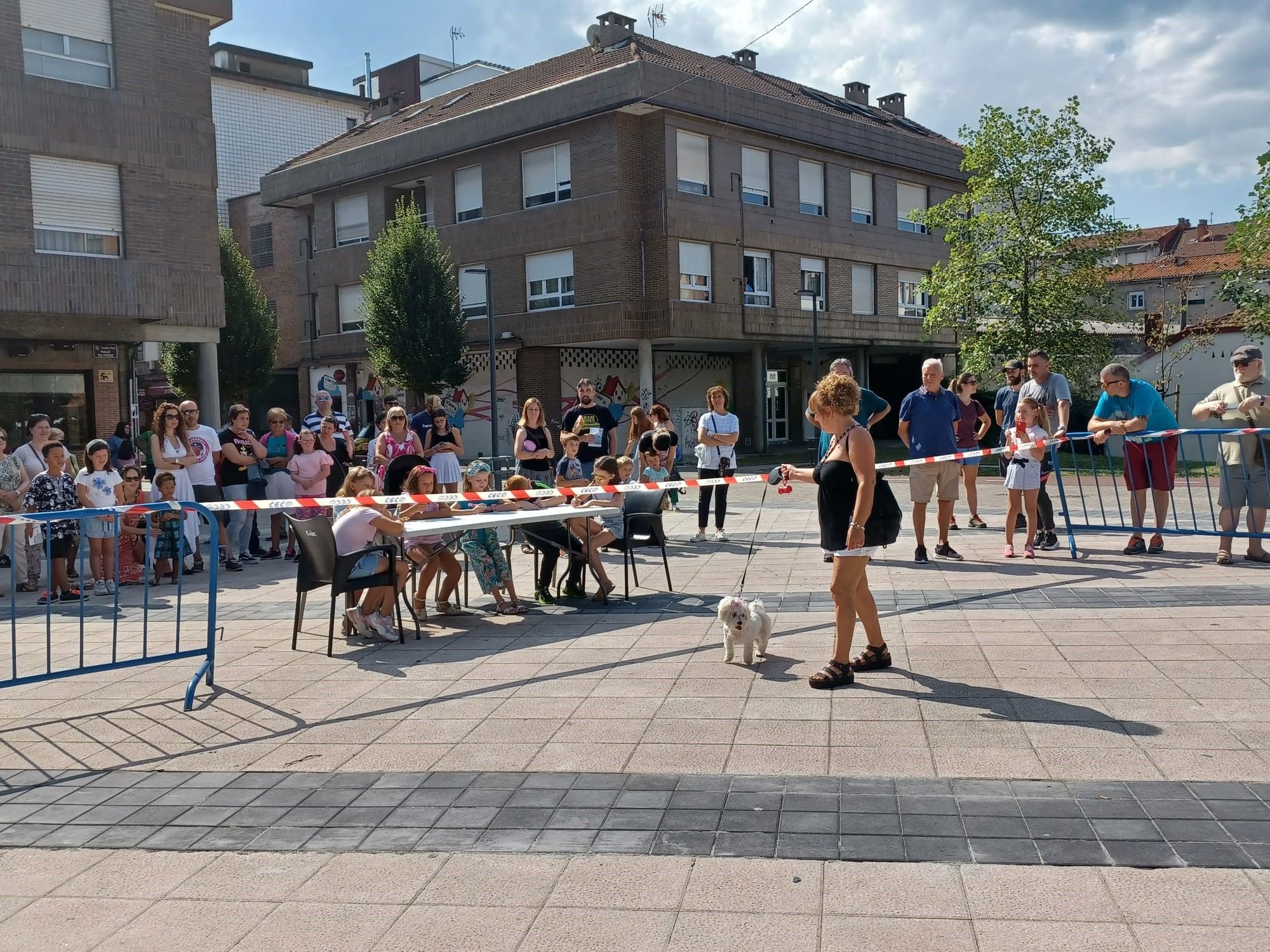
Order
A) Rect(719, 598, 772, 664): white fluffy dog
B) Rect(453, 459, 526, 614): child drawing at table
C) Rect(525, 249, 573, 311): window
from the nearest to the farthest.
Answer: Rect(719, 598, 772, 664): white fluffy dog < Rect(453, 459, 526, 614): child drawing at table < Rect(525, 249, 573, 311): window

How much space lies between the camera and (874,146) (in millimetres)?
38656

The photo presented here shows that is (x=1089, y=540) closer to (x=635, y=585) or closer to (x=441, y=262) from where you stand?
(x=635, y=585)

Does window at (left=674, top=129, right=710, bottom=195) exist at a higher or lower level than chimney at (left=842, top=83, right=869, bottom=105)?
lower

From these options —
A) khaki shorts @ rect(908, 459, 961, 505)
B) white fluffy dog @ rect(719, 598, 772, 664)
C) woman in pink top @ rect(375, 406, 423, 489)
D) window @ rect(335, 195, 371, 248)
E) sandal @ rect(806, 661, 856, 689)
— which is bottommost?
sandal @ rect(806, 661, 856, 689)

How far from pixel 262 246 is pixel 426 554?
40.6 m

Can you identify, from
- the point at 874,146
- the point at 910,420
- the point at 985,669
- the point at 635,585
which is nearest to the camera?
the point at 985,669

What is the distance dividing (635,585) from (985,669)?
4.05 meters

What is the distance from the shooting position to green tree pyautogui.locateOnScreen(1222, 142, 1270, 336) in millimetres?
30438

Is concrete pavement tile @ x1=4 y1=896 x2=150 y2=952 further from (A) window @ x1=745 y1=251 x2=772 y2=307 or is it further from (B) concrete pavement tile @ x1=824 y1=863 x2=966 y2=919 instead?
(A) window @ x1=745 y1=251 x2=772 y2=307

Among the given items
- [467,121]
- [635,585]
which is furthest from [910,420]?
[467,121]

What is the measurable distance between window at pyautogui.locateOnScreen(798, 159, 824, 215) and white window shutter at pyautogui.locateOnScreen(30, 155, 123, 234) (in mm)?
21714

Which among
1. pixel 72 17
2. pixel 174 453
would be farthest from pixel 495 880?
pixel 72 17

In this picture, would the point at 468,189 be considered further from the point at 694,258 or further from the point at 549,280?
the point at 694,258

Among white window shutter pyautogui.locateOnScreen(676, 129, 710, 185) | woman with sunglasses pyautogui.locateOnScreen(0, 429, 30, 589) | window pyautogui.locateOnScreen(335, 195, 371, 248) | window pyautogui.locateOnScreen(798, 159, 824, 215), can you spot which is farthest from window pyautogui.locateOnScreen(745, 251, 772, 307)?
woman with sunglasses pyautogui.locateOnScreen(0, 429, 30, 589)
